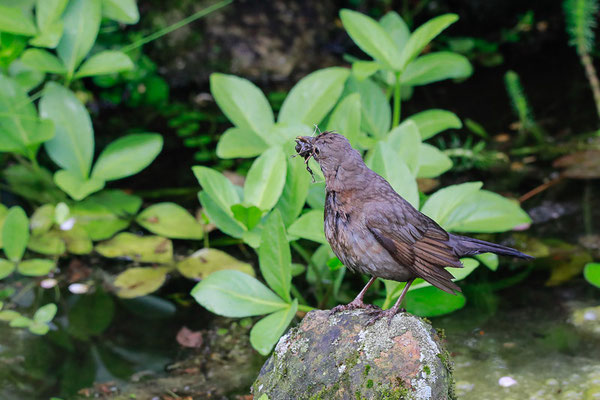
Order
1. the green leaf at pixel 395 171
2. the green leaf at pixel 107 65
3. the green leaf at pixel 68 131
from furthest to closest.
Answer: the green leaf at pixel 68 131 → the green leaf at pixel 107 65 → the green leaf at pixel 395 171

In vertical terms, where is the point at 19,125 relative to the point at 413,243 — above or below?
below

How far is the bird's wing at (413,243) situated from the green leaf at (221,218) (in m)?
1.24

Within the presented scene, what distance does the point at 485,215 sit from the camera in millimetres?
3484

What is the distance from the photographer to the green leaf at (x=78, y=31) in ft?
14.2

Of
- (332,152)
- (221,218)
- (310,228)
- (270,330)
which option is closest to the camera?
(332,152)

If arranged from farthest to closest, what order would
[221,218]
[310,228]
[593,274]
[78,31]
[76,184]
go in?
[78,31] < [76,184] < [593,274] < [221,218] < [310,228]

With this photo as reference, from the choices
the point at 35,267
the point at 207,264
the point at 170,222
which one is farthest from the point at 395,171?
the point at 35,267

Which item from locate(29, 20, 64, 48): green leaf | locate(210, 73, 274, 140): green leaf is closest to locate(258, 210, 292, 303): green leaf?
locate(210, 73, 274, 140): green leaf

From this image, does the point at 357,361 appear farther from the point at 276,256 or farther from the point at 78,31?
the point at 78,31

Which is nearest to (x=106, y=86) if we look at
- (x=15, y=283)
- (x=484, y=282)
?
(x=15, y=283)

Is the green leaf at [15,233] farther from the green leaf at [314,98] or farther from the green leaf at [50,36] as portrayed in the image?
the green leaf at [314,98]

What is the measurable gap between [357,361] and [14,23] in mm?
3229

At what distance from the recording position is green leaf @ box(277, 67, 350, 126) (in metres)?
3.92


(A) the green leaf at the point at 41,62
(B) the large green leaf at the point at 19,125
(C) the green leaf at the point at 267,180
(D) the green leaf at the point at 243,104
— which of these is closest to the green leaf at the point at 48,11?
(A) the green leaf at the point at 41,62
